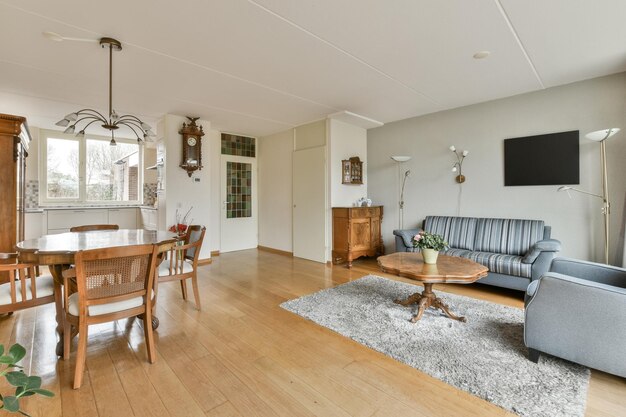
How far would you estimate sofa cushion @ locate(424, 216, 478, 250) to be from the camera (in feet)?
14.6

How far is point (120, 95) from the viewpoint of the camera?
405cm

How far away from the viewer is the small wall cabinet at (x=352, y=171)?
5449 millimetres

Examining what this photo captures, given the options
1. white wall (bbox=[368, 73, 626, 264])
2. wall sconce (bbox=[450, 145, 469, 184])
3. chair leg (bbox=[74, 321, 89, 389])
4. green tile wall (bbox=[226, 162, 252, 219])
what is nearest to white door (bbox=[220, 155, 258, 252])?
green tile wall (bbox=[226, 162, 252, 219])

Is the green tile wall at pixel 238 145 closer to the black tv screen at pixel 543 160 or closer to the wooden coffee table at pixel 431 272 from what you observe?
the wooden coffee table at pixel 431 272

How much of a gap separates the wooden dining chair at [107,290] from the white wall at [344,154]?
139 inches

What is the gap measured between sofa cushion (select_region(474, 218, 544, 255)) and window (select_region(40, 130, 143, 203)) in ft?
21.1

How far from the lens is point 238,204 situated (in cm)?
652

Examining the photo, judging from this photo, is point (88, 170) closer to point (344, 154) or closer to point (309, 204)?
point (309, 204)

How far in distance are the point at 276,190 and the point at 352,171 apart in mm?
1762

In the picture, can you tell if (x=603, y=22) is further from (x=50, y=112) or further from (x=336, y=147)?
(x=50, y=112)

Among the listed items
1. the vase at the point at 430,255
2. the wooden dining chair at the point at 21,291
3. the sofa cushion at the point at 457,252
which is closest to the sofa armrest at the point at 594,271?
the vase at the point at 430,255

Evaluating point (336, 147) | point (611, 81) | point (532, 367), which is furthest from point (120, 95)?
point (611, 81)

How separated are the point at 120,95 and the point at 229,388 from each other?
13.2 ft

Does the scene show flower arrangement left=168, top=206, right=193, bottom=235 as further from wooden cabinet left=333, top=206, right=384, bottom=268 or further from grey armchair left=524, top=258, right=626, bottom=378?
grey armchair left=524, top=258, right=626, bottom=378
